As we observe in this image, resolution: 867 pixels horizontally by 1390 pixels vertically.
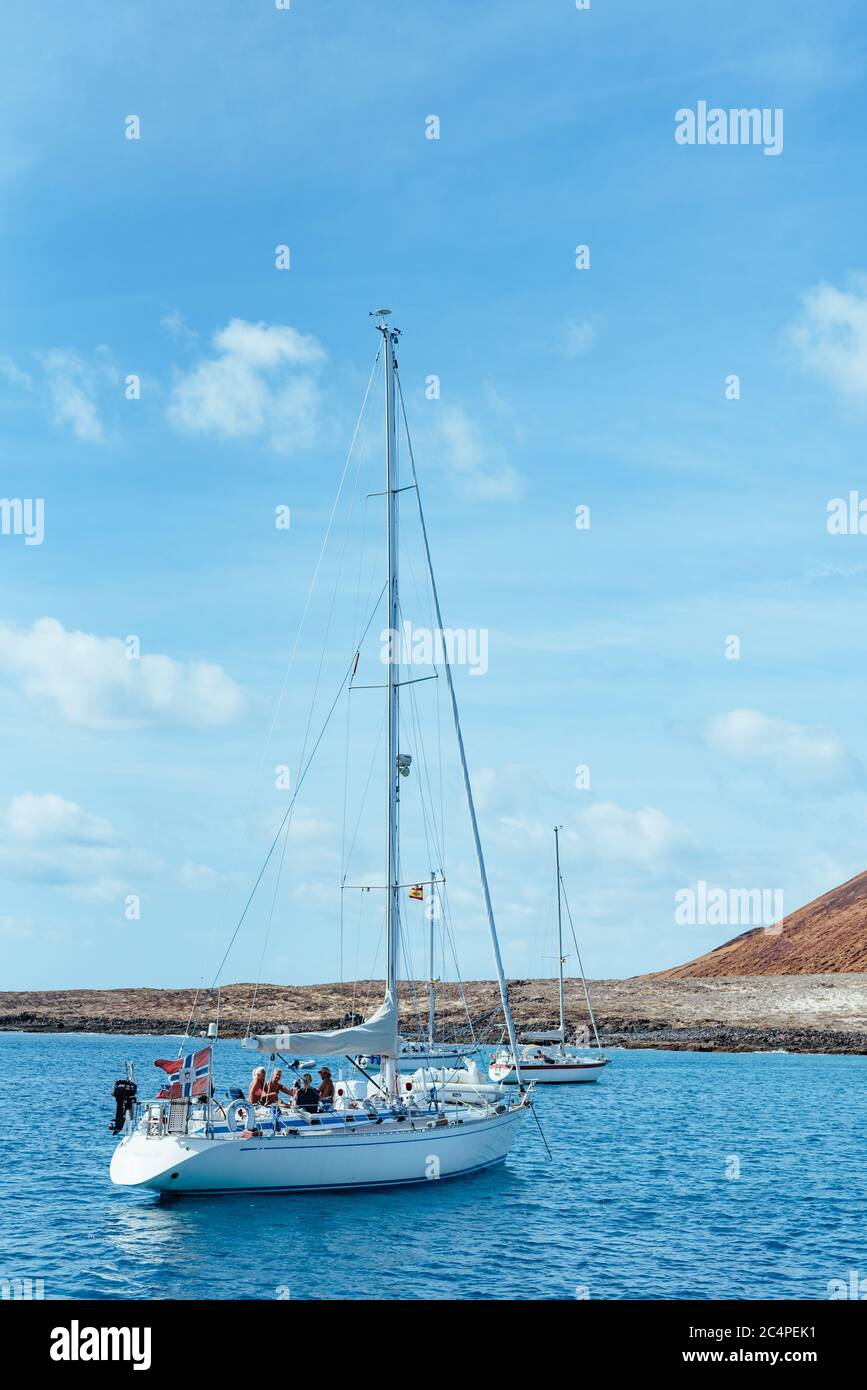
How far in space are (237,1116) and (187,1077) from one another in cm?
221

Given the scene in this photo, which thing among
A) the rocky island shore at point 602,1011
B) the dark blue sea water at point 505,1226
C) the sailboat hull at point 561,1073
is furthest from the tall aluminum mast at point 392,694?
the rocky island shore at point 602,1011

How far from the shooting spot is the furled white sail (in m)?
33.8

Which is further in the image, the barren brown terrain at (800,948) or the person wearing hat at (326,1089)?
the barren brown terrain at (800,948)

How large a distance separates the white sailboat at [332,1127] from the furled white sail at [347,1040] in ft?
0.09

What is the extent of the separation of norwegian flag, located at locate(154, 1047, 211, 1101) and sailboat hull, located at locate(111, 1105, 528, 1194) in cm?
101

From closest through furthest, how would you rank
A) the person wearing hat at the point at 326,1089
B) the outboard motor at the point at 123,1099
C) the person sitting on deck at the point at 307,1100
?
the outboard motor at the point at 123,1099, the person sitting on deck at the point at 307,1100, the person wearing hat at the point at 326,1089

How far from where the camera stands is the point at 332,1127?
3291 cm

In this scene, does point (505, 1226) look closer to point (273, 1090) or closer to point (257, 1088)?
point (273, 1090)

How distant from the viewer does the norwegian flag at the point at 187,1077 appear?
1241 inches

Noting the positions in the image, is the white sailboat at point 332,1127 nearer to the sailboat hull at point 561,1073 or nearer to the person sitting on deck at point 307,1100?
the person sitting on deck at point 307,1100

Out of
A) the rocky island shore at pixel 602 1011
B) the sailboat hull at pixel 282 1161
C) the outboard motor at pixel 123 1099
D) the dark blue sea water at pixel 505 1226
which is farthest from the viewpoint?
the rocky island shore at pixel 602 1011

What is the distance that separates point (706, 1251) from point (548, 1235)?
146 inches
